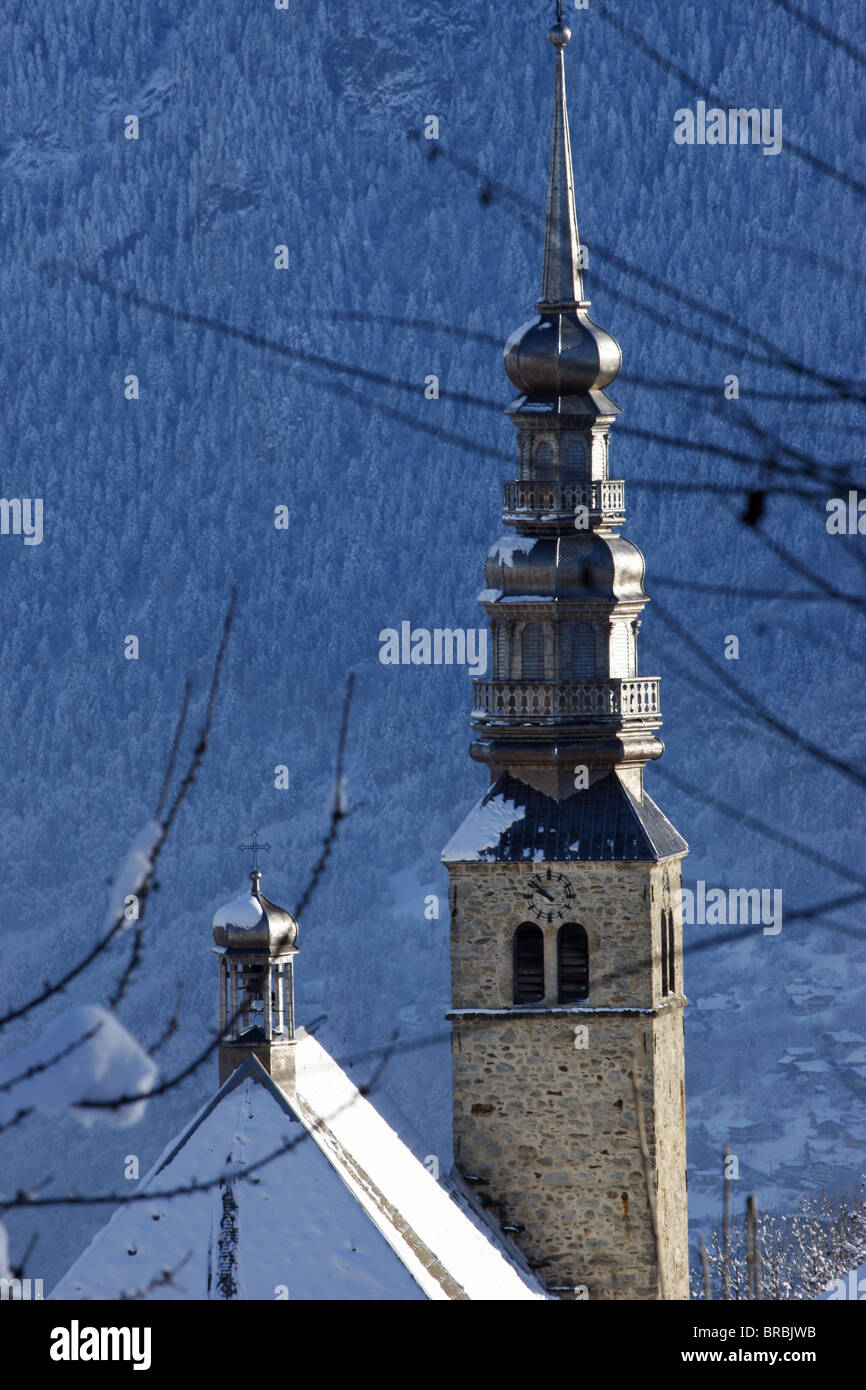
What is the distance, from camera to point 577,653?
116 ft

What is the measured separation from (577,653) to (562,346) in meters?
3.47

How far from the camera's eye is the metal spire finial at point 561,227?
35.9 metres

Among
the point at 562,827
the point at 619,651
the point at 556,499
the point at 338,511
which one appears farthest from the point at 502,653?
the point at 338,511

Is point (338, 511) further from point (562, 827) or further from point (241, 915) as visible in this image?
point (241, 915)

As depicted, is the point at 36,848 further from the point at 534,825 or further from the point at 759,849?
the point at 534,825

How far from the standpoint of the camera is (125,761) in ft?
422

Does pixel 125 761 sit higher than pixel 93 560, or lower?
lower

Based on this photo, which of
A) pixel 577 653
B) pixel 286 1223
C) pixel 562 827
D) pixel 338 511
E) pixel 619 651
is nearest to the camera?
pixel 286 1223

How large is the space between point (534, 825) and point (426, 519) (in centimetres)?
9400

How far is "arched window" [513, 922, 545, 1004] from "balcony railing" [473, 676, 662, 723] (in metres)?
2.43

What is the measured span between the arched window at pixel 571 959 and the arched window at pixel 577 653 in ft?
9.46

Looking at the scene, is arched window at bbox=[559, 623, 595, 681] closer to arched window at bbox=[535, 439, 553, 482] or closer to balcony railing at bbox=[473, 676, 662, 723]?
balcony railing at bbox=[473, 676, 662, 723]

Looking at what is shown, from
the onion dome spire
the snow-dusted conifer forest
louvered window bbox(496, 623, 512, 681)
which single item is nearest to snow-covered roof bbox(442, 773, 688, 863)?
louvered window bbox(496, 623, 512, 681)
